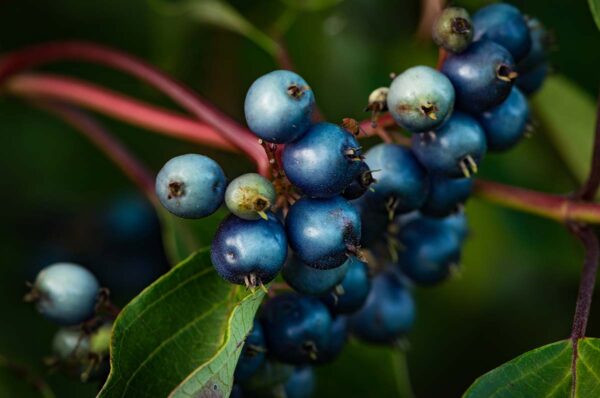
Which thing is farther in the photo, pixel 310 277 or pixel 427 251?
pixel 427 251

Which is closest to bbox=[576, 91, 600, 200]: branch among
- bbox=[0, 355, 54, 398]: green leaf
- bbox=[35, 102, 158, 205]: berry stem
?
bbox=[35, 102, 158, 205]: berry stem

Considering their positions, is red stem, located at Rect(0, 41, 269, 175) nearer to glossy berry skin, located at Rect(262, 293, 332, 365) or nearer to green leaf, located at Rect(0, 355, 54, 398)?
glossy berry skin, located at Rect(262, 293, 332, 365)

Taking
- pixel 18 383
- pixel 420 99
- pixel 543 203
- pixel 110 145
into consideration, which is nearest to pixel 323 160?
pixel 420 99

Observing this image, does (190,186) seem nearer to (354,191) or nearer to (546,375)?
(354,191)

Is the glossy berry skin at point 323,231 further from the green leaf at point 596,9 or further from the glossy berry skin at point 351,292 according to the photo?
the green leaf at point 596,9

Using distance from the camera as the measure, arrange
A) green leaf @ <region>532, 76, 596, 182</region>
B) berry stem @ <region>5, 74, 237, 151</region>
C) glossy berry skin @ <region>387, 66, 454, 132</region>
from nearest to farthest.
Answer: glossy berry skin @ <region>387, 66, 454, 132</region>
berry stem @ <region>5, 74, 237, 151</region>
green leaf @ <region>532, 76, 596, 182</region>
